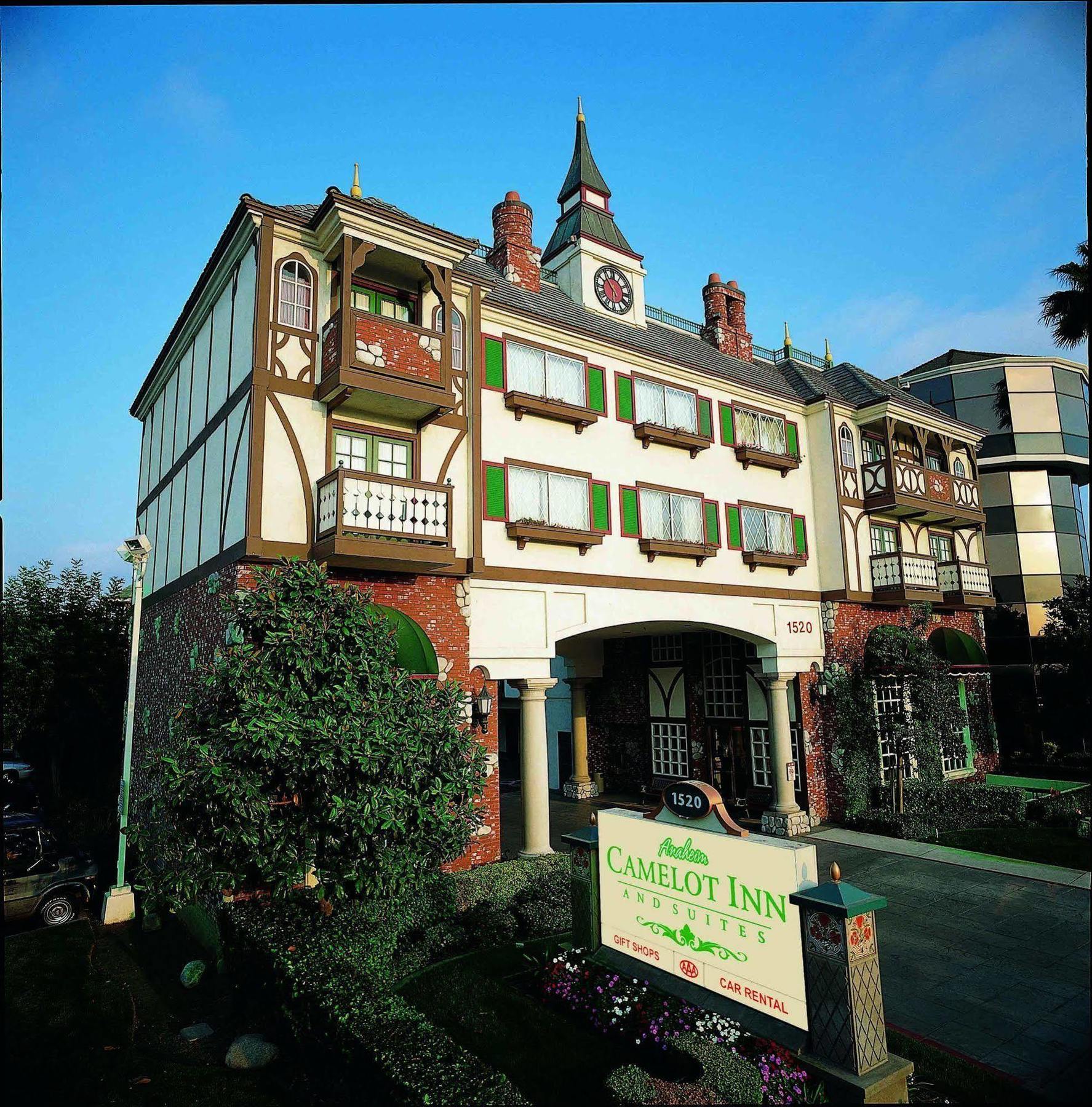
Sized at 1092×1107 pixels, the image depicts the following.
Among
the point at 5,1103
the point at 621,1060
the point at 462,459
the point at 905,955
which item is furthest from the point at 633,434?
the point at 5,1103

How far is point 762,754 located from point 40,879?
61.8 ft

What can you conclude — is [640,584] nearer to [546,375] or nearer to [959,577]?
[546,375]

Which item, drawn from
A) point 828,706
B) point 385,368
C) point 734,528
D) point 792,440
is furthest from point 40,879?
point 792,440

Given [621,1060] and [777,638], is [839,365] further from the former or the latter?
[621,1060]

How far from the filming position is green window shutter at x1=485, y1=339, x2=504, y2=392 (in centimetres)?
1698

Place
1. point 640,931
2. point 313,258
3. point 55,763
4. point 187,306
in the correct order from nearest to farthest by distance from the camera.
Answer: point 640,931, point 313,258, point 187,306, point 55,763

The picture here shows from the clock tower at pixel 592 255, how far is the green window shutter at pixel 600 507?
19.6 feet

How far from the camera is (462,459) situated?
52.9 feet

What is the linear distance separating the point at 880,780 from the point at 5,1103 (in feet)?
69.6

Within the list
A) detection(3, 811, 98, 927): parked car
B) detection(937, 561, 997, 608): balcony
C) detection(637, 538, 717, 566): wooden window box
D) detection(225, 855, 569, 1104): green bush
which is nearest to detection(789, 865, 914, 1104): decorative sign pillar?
detection(225, 855, 569, 1104): green bush

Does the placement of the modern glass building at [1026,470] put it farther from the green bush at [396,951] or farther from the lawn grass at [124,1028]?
the lawn grass at [124,1028]

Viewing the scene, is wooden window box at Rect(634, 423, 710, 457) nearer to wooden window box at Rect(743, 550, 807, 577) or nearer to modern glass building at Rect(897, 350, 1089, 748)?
wooden window box at Rect(743, 550, 807, 577)

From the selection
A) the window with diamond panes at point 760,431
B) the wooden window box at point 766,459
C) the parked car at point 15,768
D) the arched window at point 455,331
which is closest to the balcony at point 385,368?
the arched window at point 455,331

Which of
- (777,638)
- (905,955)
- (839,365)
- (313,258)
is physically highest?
(839,365)
